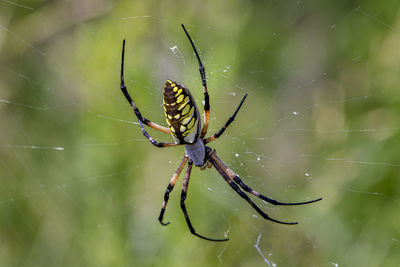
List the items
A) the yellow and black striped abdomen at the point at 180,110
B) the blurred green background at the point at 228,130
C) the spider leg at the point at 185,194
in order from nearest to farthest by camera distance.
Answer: the yellow and black striped abdomen at the point at 180,110
the blurred green background at the point at 228,130
the spider leg at the point at 185,194

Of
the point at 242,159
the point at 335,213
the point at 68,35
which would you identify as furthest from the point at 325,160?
the point at 68,35

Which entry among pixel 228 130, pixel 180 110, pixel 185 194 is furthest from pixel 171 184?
pixel 180 110

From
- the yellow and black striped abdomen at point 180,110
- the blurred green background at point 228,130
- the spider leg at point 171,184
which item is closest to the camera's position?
the yellow and black striped abdomen at point 180,110

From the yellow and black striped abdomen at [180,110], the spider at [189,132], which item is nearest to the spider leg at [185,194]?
the spider at [189,132]

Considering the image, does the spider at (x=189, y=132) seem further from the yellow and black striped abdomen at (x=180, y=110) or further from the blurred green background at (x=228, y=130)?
the blurred green background at (x=228, y=130)

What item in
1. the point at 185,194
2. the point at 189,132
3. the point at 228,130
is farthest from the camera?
the point at 228,130

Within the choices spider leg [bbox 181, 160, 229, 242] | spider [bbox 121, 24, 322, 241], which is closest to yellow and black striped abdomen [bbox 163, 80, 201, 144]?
spider [bbox 121, 24, 322, 241]

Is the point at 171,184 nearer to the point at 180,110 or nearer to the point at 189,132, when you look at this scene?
the point at 189,132

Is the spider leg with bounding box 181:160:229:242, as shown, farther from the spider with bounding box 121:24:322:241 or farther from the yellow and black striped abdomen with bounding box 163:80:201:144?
the yellow and black striped abdomen with bounding box 163:80:201:144
